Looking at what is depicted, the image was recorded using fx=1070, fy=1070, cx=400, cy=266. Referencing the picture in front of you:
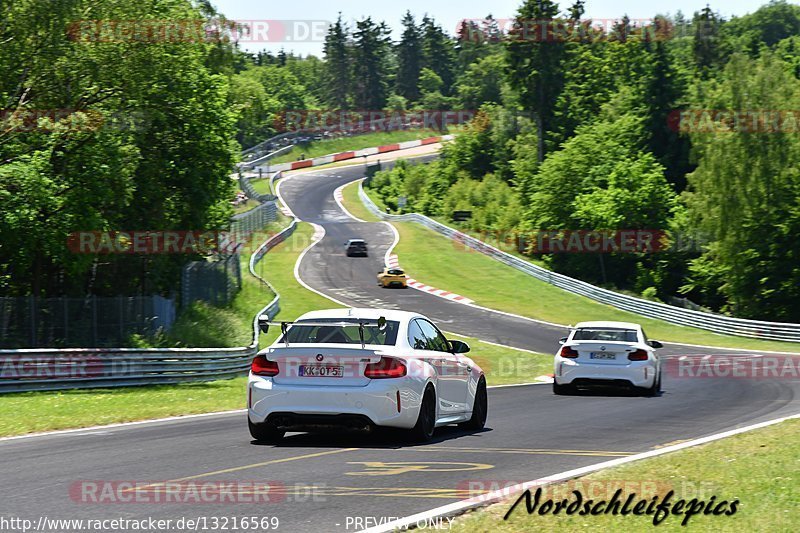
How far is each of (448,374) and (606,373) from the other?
29.2 ft

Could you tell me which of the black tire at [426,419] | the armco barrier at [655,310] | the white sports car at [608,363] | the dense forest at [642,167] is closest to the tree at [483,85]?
the dense forest at [642,167]

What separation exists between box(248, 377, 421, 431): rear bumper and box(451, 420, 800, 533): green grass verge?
269 centimetres

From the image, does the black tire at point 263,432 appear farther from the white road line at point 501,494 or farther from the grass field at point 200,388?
the grass field at point 200,388

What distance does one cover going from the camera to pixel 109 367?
25.8 metres

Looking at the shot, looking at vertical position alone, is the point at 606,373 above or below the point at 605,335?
below

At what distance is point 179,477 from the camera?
949cm

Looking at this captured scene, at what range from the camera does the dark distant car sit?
7062cm

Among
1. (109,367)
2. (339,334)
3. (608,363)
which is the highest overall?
(339,334)

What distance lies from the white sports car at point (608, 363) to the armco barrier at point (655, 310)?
2929 centimetres

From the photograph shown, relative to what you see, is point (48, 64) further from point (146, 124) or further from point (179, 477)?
point (179, 477)

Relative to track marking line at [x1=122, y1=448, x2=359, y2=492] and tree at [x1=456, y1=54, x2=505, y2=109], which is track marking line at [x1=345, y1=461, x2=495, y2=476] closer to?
track marking line at [x1=122, y1=448, x2=359, y2=492]

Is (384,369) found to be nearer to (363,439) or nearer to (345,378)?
(345,378)

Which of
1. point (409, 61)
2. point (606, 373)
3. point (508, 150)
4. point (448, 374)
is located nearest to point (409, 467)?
point (448, 374)

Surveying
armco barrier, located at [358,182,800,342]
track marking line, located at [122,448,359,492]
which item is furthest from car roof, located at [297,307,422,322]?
armco barrier, located at [358,182,800,342]
